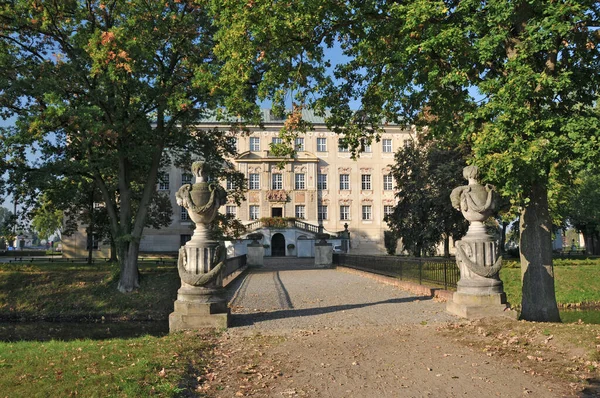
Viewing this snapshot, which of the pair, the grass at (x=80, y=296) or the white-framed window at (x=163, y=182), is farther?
the white-framed window at (x=163, y=182)

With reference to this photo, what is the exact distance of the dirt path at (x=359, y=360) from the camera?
504 cm

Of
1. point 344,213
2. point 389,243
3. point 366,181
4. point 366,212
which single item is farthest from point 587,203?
point 344,213

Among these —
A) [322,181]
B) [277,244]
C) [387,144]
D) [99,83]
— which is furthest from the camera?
[387,144]

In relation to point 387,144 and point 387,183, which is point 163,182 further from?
point 387,144

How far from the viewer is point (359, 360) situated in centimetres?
620

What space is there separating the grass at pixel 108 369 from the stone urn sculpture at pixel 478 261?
4838 mm

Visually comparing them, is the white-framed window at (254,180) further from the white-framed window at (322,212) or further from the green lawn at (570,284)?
the green lawn at (570,284)

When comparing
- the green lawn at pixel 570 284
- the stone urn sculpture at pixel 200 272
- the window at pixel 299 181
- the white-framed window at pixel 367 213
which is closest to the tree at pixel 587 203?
the green lawn at pixel 570 284

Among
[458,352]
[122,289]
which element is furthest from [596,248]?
[458,352]

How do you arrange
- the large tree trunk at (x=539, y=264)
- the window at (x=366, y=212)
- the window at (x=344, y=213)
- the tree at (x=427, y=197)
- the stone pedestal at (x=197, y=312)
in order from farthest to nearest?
the window at (x=366, y=212), the window at (x=344, y=213), the tree at (x=427, y=197), the large tree trunk at (x=539, y=264), the stone pedestal at (x=197, y=312)

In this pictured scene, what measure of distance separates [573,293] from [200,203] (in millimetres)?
16958

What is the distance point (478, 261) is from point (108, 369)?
6549 millimetres

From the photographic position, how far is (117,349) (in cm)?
680

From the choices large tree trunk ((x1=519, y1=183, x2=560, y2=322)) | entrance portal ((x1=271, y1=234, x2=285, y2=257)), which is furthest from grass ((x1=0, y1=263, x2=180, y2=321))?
entrance portal ((x1=271, y1=234, x2=285, y2=257))
